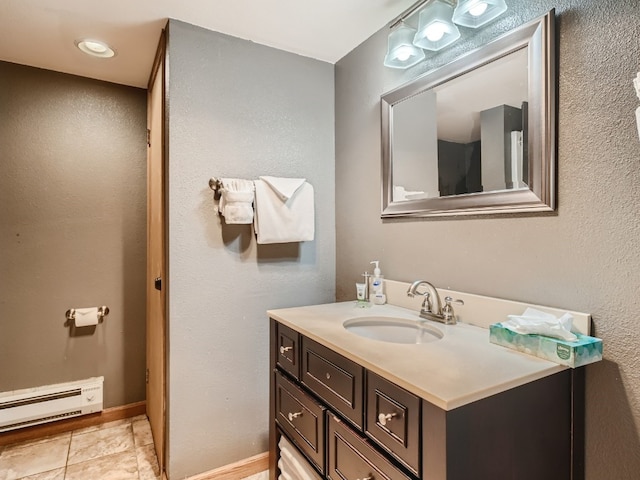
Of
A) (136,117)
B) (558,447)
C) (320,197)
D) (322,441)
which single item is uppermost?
(136,117)

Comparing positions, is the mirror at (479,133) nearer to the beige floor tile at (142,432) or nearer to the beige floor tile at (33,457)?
the beige floor tile at (142,432)

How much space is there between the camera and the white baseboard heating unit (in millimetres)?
1993

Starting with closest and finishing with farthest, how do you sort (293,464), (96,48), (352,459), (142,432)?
(352,459) < (293,464) < (96,48) < (142,432)

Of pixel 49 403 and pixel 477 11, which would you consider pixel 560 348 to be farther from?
pixel 49 403

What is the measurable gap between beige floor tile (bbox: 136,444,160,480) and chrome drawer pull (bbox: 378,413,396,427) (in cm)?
146

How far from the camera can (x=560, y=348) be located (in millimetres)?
903

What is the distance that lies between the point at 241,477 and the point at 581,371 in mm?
1560

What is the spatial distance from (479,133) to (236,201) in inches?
41.2

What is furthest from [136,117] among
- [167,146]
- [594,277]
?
[594,277]

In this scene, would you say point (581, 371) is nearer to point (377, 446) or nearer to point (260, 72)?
point (377, 446)

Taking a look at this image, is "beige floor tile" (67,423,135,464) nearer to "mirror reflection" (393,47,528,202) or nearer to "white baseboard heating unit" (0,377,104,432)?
"white baseboard heating unit" (0,377,104,432)

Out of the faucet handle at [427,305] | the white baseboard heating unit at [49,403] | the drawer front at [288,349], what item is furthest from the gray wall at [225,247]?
the white baseboard heating unit at [49,403]

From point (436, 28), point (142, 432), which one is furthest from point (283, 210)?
point (142, 432)

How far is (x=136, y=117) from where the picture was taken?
237cm
